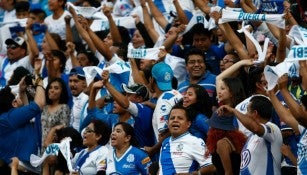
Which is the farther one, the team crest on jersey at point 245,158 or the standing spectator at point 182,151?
the standing spectator at point 182,151

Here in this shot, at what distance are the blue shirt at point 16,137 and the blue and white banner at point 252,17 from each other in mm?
2659

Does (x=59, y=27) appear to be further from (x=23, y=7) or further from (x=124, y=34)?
(x=124, y=34)

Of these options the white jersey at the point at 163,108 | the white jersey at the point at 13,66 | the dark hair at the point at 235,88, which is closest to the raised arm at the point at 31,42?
the white jersey at the point at 13,66

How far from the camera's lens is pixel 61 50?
17.8 m

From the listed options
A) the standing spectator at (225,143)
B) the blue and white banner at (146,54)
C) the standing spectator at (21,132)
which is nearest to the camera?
the standing spectator at (225,143)

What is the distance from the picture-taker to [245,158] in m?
11.7

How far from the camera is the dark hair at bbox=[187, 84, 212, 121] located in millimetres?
12812

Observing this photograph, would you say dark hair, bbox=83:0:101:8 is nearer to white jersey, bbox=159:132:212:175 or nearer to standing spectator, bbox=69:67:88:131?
standing spectator, bbox=69:67:88:131

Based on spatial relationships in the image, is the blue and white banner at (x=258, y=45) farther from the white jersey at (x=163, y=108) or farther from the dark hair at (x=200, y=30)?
the dark hair at (x=200, y=30)

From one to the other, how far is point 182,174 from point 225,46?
2.94 m

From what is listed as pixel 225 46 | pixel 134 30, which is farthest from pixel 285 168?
pixel 134 30

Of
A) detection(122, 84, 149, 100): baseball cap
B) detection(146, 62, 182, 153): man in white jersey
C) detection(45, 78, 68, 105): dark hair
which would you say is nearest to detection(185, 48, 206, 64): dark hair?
detection(146, 62, 182, 153): man in white jersey

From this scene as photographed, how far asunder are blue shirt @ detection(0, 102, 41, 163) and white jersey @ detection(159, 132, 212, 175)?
285 cm

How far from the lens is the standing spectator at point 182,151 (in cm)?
1225
